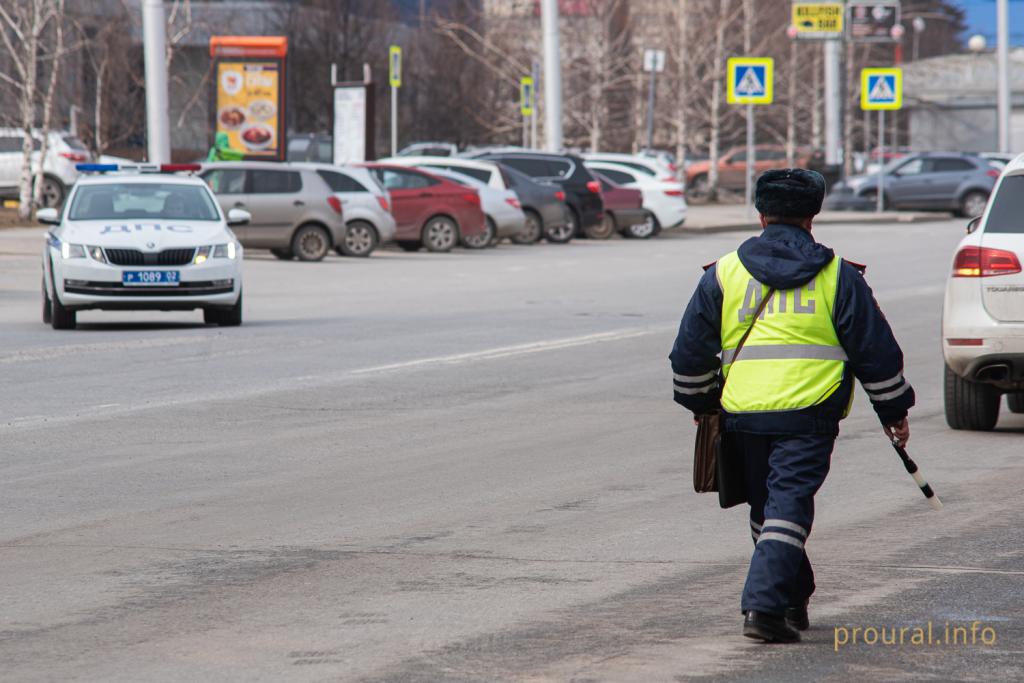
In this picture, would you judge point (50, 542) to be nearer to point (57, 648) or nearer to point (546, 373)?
point (57, 648)

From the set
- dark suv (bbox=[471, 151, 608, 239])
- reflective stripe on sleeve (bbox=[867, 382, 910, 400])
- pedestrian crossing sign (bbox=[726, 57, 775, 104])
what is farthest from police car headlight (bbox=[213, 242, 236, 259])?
pedestrian crossing sign (bbox=[726, 57, 775, 104])

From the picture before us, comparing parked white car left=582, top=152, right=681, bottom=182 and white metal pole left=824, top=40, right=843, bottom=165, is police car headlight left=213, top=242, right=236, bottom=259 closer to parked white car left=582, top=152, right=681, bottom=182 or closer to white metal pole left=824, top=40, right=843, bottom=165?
parked white car left=582, top=152, right=681, bottom=182

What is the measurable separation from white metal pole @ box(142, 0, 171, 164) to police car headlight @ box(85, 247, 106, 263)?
14.1m

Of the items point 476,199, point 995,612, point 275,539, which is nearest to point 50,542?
point 275,539

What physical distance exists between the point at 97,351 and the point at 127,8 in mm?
26952

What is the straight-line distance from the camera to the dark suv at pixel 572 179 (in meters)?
34.6

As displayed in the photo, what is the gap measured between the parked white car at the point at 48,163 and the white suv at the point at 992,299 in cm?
2870

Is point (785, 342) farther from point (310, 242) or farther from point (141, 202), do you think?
point (310, 242)

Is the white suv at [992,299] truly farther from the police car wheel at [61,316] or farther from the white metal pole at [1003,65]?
the white metal pole at [1003,65]

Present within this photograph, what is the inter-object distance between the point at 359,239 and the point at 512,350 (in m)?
14.1

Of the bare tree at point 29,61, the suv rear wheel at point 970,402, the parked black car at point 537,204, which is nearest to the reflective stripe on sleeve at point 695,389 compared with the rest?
the suv rear wheel at point 970,402

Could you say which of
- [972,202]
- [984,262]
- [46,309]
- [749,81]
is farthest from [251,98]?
[984,262]

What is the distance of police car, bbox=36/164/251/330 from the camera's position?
17375 mm

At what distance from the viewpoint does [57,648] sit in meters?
5.79
